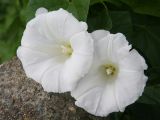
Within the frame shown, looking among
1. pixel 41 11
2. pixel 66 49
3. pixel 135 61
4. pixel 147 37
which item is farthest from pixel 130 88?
pixel 147 37

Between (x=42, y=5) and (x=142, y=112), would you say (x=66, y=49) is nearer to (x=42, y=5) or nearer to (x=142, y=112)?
(x=42, y=5)

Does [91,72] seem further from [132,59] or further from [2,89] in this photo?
[2,89]

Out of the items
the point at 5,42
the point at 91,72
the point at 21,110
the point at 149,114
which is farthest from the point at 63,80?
the point at 5,42

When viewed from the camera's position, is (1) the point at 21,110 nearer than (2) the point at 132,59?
No

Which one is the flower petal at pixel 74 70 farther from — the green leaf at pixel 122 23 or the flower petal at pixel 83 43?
the green leaf at pixel 122 23

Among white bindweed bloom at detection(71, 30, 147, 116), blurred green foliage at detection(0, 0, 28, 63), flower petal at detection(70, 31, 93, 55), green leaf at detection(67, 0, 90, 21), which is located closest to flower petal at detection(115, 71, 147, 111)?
white bindweed bloom at detection(71, 30, 147, 116)

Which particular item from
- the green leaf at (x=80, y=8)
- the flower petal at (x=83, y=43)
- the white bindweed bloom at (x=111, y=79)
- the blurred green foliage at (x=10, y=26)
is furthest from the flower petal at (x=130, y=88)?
the blurred green foliage at (x=10, y=26)

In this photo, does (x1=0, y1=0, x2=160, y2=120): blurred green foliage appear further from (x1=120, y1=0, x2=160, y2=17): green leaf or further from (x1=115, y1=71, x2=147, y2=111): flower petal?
(x1=115, y1=71, x2=147, y2=111): flower petal

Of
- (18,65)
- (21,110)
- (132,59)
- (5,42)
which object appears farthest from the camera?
(5,42)
